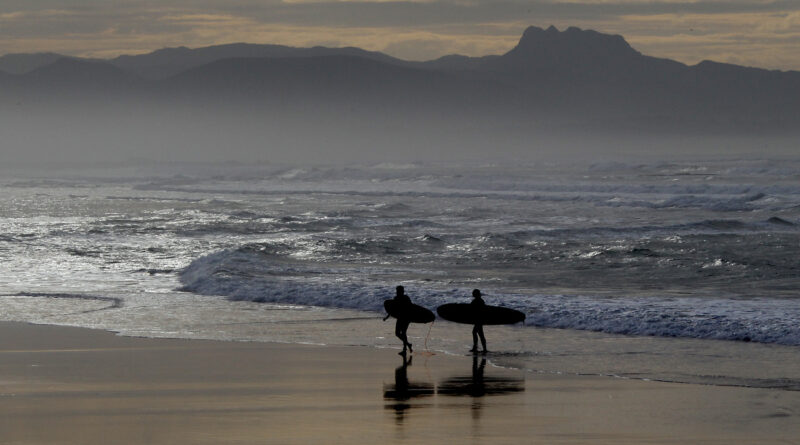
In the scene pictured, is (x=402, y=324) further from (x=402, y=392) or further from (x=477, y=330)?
(x=402, y=392)

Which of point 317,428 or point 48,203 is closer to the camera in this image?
point 317,428

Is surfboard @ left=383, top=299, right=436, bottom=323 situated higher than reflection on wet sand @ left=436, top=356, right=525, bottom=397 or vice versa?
surfboard @ left=383, top=299, right=436, bottom=323

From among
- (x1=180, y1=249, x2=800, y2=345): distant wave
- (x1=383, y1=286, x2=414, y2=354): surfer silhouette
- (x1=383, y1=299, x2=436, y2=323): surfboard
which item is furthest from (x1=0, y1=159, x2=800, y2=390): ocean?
(x1=383, y1=286, x2=414, y2=354): surfer silhouette

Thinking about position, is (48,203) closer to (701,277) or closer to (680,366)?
(701,277)

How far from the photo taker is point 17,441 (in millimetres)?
10016

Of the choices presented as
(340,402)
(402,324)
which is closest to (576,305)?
(402,324)

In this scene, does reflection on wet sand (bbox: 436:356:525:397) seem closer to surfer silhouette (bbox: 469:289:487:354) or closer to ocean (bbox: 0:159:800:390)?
ocean (bbox: 0:159:800:390)

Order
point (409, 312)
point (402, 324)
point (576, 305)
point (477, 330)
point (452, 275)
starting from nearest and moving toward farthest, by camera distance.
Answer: point (402, 324) < point (477, 330) < point (409, 312) < point (576, 305) < point (452, 275)

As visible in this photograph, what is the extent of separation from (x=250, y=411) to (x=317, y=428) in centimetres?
101

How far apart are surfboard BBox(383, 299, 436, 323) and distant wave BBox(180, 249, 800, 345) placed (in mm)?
2741

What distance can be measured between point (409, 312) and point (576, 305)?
442cm

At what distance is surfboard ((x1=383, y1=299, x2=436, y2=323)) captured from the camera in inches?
624

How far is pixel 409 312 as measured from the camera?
16.0 metres

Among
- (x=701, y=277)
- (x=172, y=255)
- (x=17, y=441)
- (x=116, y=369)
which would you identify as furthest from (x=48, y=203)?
(x=17, y=441)
